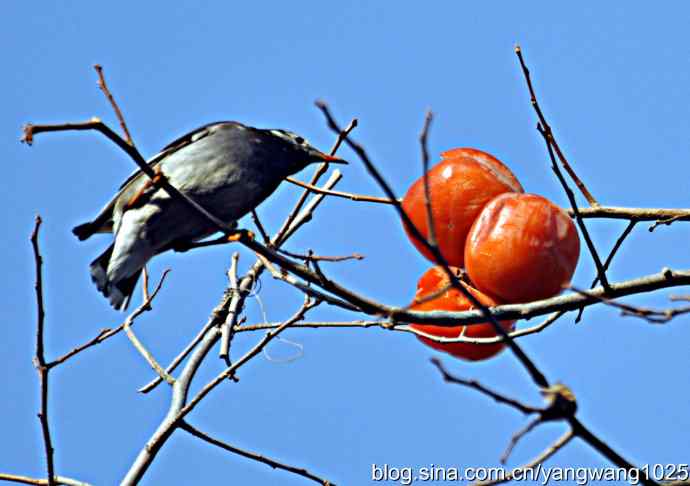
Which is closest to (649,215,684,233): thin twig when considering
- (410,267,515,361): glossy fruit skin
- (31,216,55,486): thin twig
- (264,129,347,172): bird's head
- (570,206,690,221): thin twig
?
(570,206,690,221): thin twig

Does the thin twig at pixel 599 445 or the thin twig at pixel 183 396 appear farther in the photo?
the thin twig at pixel 183 396

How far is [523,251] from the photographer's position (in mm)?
3213

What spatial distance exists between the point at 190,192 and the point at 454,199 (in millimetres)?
1327

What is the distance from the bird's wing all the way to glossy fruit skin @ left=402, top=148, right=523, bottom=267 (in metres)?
1.45

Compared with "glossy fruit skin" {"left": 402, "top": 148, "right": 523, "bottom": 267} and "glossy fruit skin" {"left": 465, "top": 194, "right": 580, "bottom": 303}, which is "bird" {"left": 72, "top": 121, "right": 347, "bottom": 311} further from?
"glossy fruit skin" {"left": 465, "top": 194, "right": 580, "bottom": 303}

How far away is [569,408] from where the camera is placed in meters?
2.08

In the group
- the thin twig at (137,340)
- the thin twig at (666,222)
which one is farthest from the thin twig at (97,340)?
the thin twig at (666,222)

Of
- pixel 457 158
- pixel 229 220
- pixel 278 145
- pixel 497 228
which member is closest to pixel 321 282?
pixel 497 228

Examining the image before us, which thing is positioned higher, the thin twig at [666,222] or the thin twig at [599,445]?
the thin twig at [666,222]

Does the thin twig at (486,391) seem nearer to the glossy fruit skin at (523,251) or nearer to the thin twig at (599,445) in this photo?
the thin twig at (599,445)

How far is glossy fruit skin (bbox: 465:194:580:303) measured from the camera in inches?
127

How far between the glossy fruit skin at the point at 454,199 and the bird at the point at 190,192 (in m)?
1.04

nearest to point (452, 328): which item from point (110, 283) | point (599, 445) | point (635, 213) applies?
point (635, 213)

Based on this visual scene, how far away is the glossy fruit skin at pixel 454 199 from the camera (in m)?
3.41
